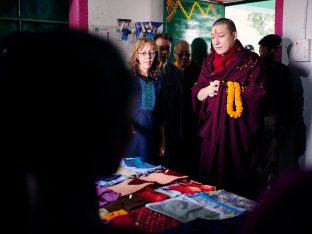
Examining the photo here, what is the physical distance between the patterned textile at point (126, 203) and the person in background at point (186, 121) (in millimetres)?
2650

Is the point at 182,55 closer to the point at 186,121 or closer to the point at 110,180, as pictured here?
the point at 186,121

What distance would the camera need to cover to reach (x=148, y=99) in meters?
3.52

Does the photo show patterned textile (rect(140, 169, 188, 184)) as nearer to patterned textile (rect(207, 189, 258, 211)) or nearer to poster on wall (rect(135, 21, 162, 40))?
patterned textile (rect(207, 189, 258, 211))

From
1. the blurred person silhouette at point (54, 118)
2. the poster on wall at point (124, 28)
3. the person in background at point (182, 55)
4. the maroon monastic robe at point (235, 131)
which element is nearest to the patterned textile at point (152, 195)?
the blurred person silhouette at point (54, 118)

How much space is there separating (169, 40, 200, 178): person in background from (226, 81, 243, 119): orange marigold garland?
974 mm

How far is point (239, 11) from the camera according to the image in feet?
21.9

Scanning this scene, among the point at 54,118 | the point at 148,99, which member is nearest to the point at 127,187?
the point at 54,118

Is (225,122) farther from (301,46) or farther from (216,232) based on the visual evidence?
(216,232)

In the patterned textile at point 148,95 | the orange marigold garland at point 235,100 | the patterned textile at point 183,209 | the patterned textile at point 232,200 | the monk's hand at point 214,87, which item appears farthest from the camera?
the monk's hand at point 214,87

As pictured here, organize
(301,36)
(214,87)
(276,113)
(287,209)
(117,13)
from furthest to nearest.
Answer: (117,13) < (276,113) < (301,36) < (214,87) < (287,209)

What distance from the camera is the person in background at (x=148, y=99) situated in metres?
3.43

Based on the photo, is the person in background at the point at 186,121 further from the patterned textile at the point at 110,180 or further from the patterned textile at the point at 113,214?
the patterned textile at the point at 113,214

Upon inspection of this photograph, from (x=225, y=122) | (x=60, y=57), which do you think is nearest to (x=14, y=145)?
(x=60, y=57)

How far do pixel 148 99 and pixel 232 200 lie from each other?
1715mm
